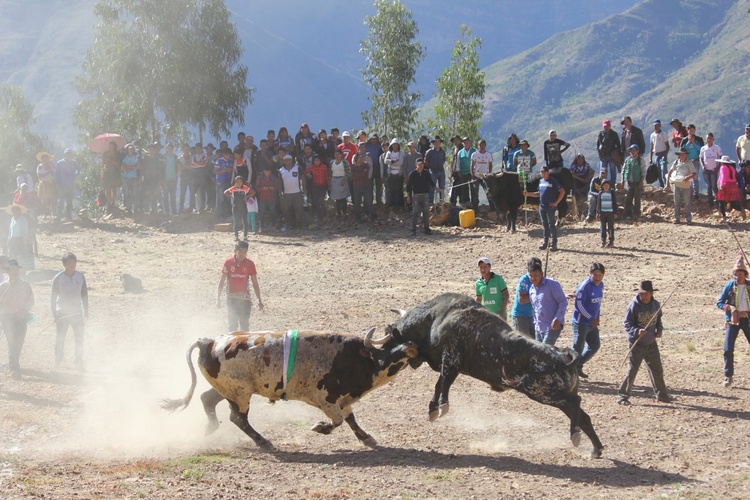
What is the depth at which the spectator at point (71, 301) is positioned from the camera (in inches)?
580

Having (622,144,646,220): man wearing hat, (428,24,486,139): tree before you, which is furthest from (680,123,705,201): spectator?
(428,24,486,139): tree

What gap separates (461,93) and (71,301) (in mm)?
24752

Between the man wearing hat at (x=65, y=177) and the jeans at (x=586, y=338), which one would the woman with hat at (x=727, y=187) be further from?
the man wearing hat at (x=65, y=177)

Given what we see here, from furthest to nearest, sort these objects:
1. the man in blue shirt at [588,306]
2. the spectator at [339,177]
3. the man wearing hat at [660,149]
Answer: the spectator at [339,177], the man wearing hat at [660,149], the man in blue shirt at [588,306]

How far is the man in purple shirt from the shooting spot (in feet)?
42.5

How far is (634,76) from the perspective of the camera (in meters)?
142

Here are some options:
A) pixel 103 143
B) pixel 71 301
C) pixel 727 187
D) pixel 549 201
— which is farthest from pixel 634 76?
pixel 71 301

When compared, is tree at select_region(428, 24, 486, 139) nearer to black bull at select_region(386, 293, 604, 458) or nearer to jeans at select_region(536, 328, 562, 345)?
jeans at select_region(536, 328, 562, 345)

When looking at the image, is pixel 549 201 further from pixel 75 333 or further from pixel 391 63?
pixel 391 63

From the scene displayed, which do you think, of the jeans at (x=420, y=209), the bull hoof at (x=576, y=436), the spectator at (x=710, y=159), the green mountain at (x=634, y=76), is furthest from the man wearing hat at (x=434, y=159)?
the green mountain at (x=634, y=76)

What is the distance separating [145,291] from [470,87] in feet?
63.2

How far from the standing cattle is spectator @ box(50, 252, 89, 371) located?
4309 millimetres

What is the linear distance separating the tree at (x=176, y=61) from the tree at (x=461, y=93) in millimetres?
7800

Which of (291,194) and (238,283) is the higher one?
(291,194)
